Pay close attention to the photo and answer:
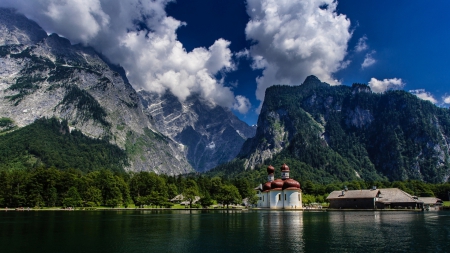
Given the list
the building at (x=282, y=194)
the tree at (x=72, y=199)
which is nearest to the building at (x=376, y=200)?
the building at (x=282, y=194)

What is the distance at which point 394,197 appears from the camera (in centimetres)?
11831

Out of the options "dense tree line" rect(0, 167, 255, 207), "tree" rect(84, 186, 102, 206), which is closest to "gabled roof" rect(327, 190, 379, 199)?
"dense tree line" rect(0, 167, 255, 207)

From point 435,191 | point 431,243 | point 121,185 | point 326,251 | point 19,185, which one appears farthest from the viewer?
point 435,191

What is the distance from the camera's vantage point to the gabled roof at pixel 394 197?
116 metres

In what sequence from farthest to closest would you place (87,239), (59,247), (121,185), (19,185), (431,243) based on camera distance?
1. (121,185)
2. (19,185)
3. (87,239)
4. (431,243)
5. (59,247)

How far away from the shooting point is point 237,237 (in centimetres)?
3953

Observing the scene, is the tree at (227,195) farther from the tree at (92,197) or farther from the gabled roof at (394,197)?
Answer: the gabled roof at (394,197)

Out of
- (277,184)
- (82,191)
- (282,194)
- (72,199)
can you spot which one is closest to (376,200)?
(282,194)

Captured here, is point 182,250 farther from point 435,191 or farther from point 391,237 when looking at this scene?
point 435,191

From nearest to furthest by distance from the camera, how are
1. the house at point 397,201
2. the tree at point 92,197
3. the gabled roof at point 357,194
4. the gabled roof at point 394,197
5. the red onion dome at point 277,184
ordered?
the house at point 397,201 < the tree at point 92,197 < the gabled roof at point 394,197 < the gabled roof at point 357,194 < the red onion dome at point 277,184

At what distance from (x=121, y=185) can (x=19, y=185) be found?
33006mm

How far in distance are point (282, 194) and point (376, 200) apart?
32.6 meters

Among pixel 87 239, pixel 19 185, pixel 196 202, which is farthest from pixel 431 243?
pixel 19 185

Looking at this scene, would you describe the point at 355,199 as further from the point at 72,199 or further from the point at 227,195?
the point at 72,199
